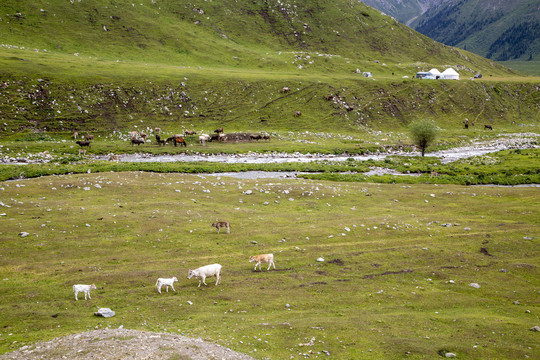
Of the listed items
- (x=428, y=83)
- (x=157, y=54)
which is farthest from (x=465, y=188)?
(x=157, y=54)

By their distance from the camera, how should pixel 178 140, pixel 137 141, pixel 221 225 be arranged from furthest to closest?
pixel 178 140 < pixel 137 141 < pixel 221 225

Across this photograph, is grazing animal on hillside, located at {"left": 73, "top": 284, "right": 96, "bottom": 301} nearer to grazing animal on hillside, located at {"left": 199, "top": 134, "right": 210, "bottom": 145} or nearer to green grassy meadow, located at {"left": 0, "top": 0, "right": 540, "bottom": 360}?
green grassy meadow, located at {"left": 0, "top": 0, "right": 540, "bottom": 360}

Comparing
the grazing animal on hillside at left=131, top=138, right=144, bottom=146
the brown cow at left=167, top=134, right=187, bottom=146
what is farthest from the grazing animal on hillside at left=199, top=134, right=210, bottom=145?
the grazing animal on hillside at left=131, top=138, right=144, bottom=146

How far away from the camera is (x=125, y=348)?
12.3 m

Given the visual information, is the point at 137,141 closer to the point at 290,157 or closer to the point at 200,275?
the point at 290,157

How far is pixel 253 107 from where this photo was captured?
86438 millimetres

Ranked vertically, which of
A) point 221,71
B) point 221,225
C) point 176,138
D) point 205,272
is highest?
point 221,71

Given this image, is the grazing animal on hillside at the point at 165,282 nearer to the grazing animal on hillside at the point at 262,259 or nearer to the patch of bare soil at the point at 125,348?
the patch of bare soil at the point at 125,348

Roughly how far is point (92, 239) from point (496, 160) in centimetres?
5694

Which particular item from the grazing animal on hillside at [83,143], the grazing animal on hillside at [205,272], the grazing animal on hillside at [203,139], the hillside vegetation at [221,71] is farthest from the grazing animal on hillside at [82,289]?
the hillside vegetation at [221,71]

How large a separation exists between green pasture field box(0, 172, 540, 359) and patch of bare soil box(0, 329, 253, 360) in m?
0.71

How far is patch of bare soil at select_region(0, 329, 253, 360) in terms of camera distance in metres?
11.9

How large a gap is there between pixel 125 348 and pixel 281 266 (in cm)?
1050

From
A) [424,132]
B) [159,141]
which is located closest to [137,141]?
[159,141]
